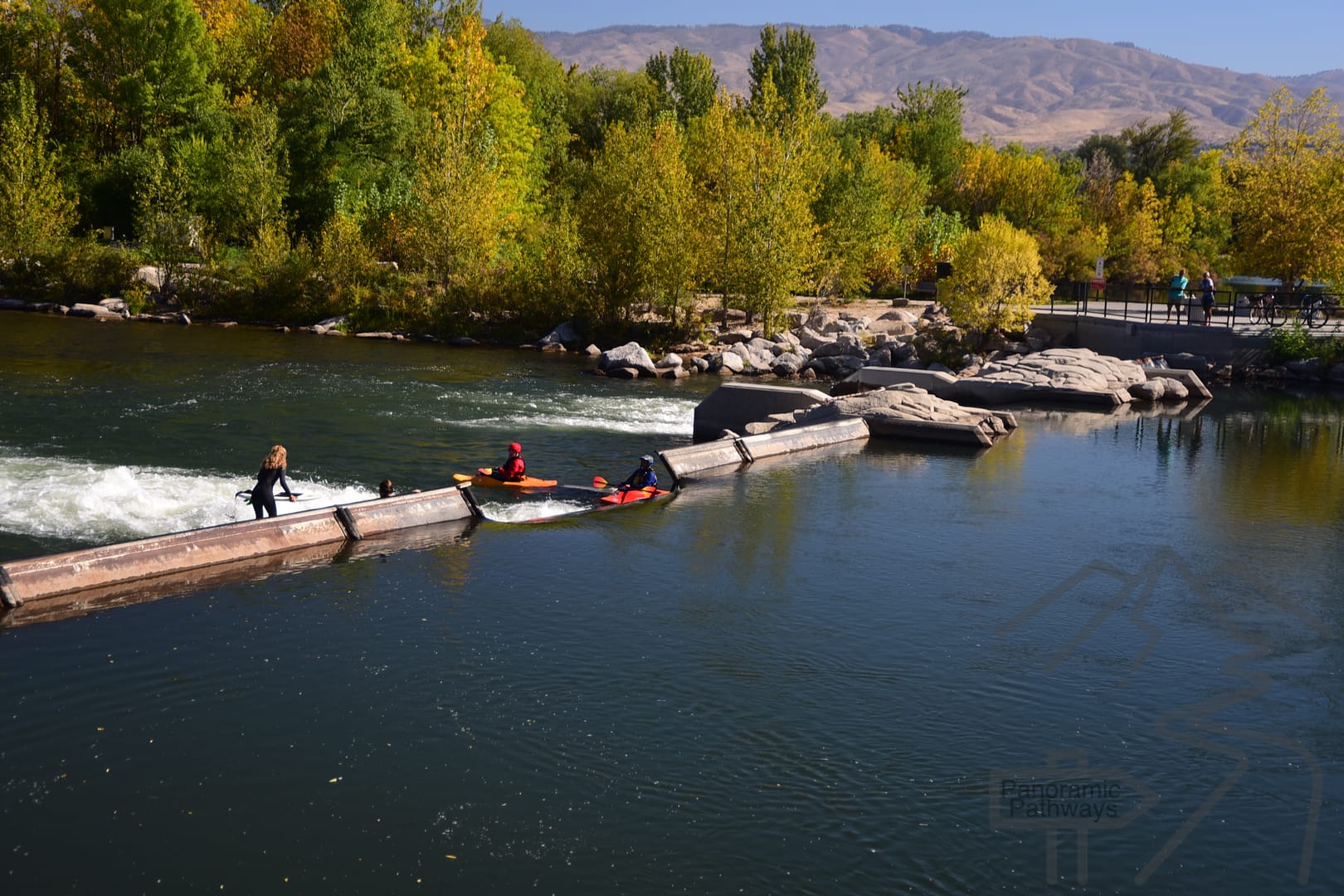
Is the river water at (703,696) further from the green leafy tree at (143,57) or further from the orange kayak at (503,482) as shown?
the green leafy tree at (143,57)

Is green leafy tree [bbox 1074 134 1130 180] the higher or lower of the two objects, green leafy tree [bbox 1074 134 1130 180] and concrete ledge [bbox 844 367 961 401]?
the higher

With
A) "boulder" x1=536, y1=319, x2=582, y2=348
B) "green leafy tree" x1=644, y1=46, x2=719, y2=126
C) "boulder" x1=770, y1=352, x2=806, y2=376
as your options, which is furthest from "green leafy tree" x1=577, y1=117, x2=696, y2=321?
"green leafy tree" x1=644, y1=46, x2=719, y2=126

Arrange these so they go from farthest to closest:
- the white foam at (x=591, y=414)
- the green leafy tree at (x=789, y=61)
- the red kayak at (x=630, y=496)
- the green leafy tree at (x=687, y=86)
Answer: the green leafy tree at (x=687, y=86), the green leafy tree at (x=789, y=61), the white foam at (x=591, y=414), the red kayak at (x=630, y=496)

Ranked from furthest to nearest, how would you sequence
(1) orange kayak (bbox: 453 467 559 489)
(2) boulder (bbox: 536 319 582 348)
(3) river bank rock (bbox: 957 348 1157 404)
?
(2) boulder (bbox: 536 319 582 348)
(3) river bank rock (bbox: 957 348 1157 404)
(1) orange kayak (bbox: 453 467 559 489)

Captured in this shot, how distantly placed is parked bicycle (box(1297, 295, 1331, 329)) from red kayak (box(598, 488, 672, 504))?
122 ft

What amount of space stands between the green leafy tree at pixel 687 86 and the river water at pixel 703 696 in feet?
250

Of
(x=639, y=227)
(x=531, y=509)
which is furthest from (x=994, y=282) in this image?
(x=531, y=509)

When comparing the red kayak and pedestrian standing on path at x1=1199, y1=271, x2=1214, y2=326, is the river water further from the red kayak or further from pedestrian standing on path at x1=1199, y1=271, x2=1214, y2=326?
pedestrian standing on path at x1=1199, y1=271, x2=1214, y2=326

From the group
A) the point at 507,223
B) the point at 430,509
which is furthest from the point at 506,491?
the point at 507,223

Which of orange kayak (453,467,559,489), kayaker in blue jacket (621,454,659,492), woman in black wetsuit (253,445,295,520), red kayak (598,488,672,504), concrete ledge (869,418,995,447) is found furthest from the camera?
concrete ledge (869,418,995,447)

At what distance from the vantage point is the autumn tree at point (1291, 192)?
51.5m

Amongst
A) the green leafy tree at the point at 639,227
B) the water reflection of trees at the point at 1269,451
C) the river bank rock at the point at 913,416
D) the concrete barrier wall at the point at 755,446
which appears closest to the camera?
the water reflection of trees at the point at 1269,451

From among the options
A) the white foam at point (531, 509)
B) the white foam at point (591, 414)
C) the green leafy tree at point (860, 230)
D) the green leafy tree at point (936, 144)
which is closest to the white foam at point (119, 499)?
the white foam at point (531, 509)

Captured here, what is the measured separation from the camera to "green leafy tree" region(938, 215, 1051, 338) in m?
50.6
